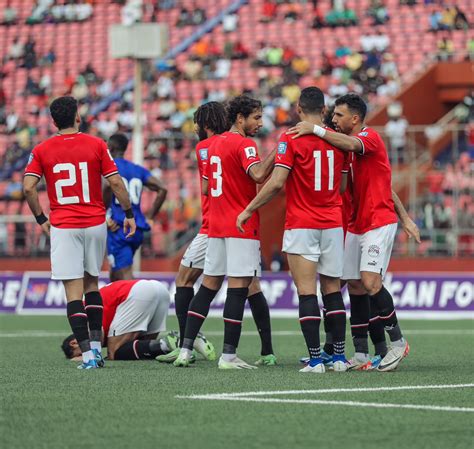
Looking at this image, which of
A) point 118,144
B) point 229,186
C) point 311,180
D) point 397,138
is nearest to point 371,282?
point 311,180

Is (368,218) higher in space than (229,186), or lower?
lower

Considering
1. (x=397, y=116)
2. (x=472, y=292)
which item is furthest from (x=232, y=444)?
(x=397, y=116)

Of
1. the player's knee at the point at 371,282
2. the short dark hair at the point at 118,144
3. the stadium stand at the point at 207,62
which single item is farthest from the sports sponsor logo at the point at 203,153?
the stadium stand at the point at 207,62

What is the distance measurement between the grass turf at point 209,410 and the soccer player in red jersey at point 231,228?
0.34 m

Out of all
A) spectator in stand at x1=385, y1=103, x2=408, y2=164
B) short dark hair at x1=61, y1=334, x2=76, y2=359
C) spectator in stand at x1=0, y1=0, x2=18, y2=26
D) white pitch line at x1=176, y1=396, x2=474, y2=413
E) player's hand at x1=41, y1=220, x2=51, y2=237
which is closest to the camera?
white pitch line at x1=176, y1=396, x2=474, y2=413

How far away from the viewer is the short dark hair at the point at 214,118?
36.4ft

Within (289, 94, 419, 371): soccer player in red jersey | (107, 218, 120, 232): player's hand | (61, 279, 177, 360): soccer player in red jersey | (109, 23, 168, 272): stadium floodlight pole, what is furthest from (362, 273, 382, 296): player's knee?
(109, 23, 168, 272): stadium floodlight pole

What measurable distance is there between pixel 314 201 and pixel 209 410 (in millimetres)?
3018

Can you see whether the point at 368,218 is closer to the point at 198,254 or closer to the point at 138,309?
the point at 198,254

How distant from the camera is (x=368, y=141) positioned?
395 inches

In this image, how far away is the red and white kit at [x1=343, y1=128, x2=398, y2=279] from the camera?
10102 mm

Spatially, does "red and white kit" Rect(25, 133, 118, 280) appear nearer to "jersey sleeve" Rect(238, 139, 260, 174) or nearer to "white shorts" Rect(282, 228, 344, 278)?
"jersey sleeve" Rect(238, 139, 260, 174)

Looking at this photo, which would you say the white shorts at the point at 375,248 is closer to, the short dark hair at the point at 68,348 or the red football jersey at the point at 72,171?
the red football jersey at the point at 72,171

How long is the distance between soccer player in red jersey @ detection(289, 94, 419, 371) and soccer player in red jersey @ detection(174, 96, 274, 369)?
68 cm
